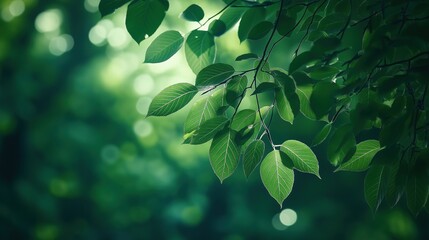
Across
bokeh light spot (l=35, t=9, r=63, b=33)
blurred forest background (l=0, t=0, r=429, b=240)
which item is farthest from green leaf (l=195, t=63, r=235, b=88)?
bokeh light spot (l=35, t=9, r=63, b=33)

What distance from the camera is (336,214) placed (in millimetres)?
6082

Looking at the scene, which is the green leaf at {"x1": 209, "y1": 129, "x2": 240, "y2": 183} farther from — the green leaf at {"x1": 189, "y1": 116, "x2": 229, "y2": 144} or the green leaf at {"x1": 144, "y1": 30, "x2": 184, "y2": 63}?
the green leaf at {"x1": 144, "y1": 30, "x2": 184, "y2": 63}

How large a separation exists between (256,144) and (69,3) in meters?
6.54

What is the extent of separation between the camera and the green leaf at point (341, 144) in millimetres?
728

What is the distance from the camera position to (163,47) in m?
0.77

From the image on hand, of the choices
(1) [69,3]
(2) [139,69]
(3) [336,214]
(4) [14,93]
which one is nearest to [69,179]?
(4) [14,93]

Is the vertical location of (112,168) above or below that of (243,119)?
below

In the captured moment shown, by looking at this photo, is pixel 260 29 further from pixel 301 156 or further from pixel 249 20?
pixel 301 156

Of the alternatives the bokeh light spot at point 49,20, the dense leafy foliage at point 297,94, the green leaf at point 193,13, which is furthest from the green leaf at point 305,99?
the bokeh light spot at point 49,20

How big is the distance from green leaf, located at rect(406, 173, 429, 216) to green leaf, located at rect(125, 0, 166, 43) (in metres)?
0.49

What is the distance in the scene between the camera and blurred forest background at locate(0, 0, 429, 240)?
6.02 m

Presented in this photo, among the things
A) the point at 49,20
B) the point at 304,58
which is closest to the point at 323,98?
the point at 304,58

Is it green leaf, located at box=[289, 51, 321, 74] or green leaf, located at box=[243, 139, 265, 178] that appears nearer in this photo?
green leaf, located at box=[289, 51, 321, 74]

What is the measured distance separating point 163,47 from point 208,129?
0.54 feet
